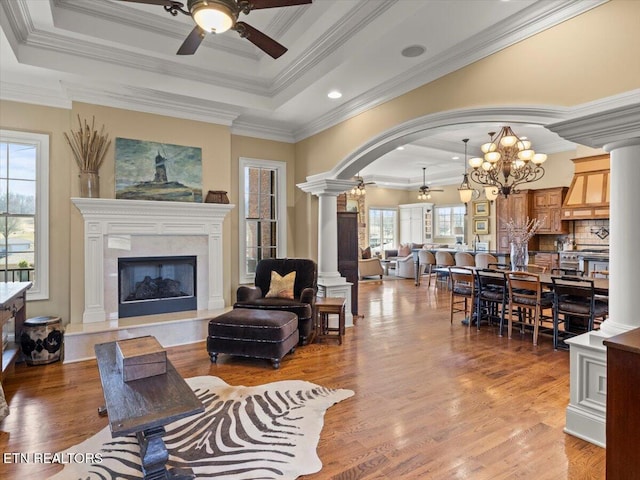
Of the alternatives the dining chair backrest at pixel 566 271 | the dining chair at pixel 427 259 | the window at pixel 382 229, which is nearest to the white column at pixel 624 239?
the dining chair backrest at pixel 566 271

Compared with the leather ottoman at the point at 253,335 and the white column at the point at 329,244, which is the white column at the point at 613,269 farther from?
the white column at the point at 329,244

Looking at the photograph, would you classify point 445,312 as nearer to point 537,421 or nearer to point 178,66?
point 537,421

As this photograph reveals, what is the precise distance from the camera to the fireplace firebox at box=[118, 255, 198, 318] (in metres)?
4.93

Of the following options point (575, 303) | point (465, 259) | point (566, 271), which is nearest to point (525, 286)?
point (575, 303)

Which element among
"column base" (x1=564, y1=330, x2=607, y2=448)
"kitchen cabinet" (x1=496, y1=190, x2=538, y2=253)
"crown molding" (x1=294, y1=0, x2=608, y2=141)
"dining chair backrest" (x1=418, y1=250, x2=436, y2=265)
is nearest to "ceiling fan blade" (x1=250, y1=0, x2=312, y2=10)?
"crown molding" (x1=294, y1=0, x2=608, y2=141)

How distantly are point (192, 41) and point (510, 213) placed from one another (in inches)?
359

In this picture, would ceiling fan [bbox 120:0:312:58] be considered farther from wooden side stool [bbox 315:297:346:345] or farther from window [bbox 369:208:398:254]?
window [bbox 369:208:398:254]

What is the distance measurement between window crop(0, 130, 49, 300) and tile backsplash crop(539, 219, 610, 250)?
33.3 feet

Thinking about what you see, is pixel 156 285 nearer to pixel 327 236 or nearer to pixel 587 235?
pixel 327 236

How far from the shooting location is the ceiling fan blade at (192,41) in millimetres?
2756

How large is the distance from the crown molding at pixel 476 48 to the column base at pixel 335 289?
2.49 metres

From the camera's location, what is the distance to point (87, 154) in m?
4.58

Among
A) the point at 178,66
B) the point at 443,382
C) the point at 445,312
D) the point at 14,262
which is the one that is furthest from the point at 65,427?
the point at 445,312

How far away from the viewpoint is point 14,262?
14.9 ft
